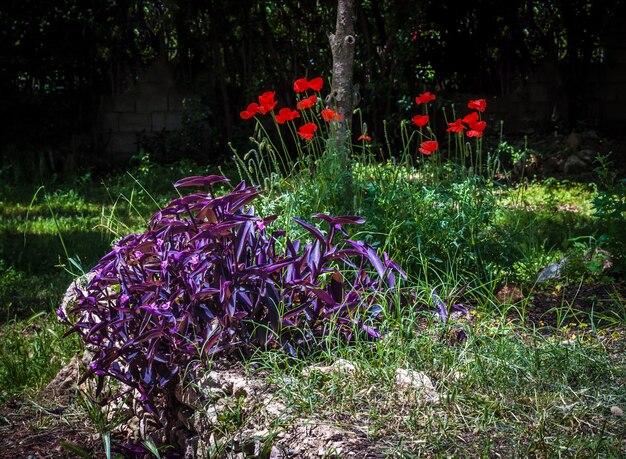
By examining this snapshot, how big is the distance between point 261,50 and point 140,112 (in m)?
1.84

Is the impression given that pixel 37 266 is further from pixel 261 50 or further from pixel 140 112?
pixel 261 50

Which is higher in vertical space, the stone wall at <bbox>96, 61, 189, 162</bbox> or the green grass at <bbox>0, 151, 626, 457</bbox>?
the stone wall at <bbox>96, 61, 189, 162</bbox>

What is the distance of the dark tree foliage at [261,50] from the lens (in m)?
9.91

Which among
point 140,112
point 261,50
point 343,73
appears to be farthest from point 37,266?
point 261,50

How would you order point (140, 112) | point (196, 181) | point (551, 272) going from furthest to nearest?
point (140, 112)
point (551, 272)
point (196, 181)

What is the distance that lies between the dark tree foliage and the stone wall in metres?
0.16

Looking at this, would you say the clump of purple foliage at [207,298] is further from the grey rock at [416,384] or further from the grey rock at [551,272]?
the grey rock at [551,272]

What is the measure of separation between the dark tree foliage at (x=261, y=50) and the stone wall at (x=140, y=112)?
0.51ft

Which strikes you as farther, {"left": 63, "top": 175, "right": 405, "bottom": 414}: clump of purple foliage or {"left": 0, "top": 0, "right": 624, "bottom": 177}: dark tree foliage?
{"left": 0, "top": 0, "right": 624, "bottom": 177}: dark tree foliage

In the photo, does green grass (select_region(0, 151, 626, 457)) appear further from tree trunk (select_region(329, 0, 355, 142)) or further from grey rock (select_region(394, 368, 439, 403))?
tree trunk (select_region(329, 0, 355, 142))

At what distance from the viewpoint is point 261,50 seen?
10.5 m

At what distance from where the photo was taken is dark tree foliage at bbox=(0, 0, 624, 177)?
32.5 ft

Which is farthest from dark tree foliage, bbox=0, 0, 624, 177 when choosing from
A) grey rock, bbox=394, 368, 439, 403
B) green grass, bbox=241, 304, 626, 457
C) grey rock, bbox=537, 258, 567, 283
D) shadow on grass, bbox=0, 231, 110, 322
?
grey rock, bbox=394, 368, 439, 403

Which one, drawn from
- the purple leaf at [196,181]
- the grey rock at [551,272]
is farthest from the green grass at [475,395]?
the grey rock at [551,272]
